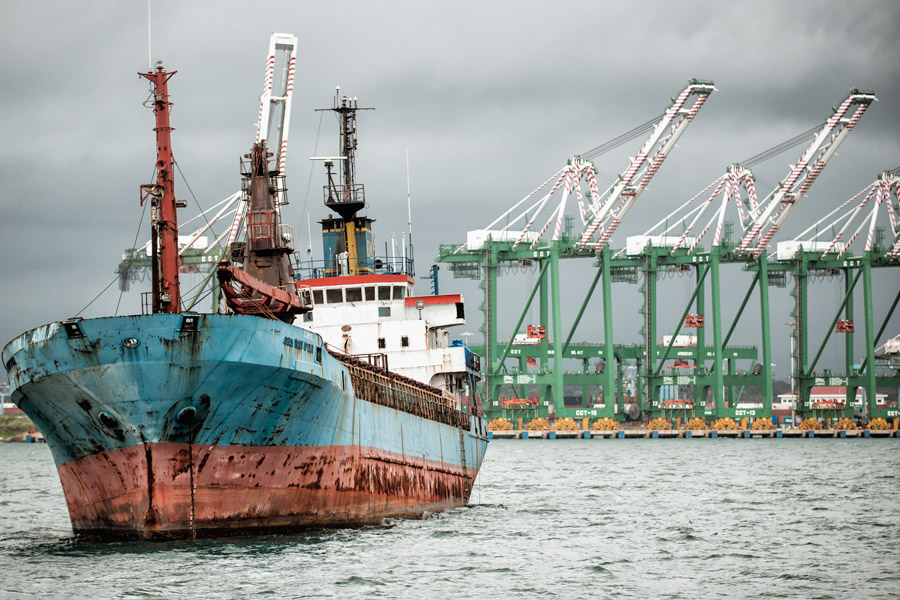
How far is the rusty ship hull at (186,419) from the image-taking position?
21266 millimetres

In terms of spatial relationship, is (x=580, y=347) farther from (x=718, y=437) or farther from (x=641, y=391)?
(x=718, y=437)

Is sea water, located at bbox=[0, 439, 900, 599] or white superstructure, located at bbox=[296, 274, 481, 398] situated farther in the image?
white superstructure, located at bbox=[296, 274, 481, 398]

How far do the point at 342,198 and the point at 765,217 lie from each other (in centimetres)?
7448

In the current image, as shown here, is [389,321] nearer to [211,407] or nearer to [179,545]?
[211,407]

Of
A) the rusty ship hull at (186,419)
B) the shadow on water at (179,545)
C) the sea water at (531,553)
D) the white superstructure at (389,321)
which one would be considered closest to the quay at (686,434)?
the sea water at (531,553)

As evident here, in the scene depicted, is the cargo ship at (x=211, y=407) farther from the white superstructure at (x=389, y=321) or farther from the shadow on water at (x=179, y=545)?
the white superstructure at (x=389, y=321)

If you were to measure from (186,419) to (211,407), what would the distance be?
19.4 inches

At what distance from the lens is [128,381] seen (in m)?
21.2

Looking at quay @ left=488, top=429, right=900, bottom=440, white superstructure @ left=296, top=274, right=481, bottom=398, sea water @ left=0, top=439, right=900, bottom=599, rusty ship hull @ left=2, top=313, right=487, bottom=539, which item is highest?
white superstructure @ left=296, top=274, right=481, bottom=398

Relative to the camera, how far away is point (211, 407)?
21.6m

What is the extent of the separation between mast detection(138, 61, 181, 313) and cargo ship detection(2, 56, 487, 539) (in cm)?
3

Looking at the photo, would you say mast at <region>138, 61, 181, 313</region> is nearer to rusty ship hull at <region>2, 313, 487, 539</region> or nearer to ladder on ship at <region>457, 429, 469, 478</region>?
rusty ship hull at <region>2, 313, 487, 539</region>

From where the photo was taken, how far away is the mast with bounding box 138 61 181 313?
23.2 metres

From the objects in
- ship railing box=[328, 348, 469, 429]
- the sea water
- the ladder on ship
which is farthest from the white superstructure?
the sea water
